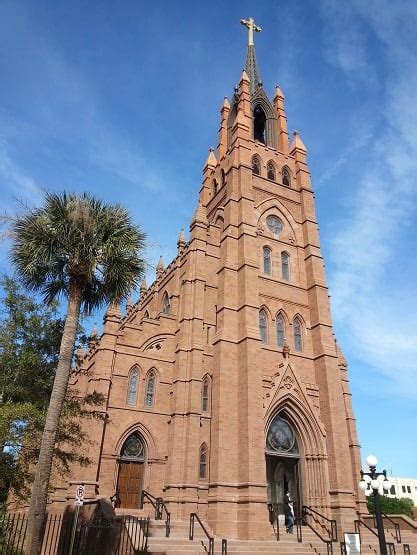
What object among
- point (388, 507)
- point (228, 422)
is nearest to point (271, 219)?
point (228, 422)

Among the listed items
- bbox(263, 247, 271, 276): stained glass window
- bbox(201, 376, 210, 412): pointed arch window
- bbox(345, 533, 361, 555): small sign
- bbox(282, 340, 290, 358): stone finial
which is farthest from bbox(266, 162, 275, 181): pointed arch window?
bbox(345, 533, 361, 555): small sign

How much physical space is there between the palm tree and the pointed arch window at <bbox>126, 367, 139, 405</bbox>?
8993 millimetres

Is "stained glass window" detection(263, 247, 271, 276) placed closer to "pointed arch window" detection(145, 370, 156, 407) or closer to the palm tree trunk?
"pointed arch window" detection(145, 370, 156, 407)

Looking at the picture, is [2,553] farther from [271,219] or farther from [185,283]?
[271,219]

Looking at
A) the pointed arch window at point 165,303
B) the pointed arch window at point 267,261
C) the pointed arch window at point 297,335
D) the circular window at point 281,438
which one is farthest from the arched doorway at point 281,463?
the pointed arch window at point 165,303

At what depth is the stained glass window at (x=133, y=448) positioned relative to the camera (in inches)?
847

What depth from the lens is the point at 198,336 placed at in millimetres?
23891

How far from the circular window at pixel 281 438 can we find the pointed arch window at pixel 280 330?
4.30 metres

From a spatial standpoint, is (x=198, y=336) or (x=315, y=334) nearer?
(x=198, y=336)

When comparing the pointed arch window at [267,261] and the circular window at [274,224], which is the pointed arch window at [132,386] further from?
the circular window at [274,224]

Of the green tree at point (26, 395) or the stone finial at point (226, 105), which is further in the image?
the stone finial at point (226, 105)

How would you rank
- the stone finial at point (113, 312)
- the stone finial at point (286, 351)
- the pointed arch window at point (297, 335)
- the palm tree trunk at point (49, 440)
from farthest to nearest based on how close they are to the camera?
A: the pointed arch window at point (297, 335) → the stone finial at point (286, 351) → the stone finial at point (113, 312) → the palm tree trunk at point (49, 440)

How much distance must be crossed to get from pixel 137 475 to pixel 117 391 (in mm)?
4071

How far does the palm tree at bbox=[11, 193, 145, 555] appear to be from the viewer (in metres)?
13.8
